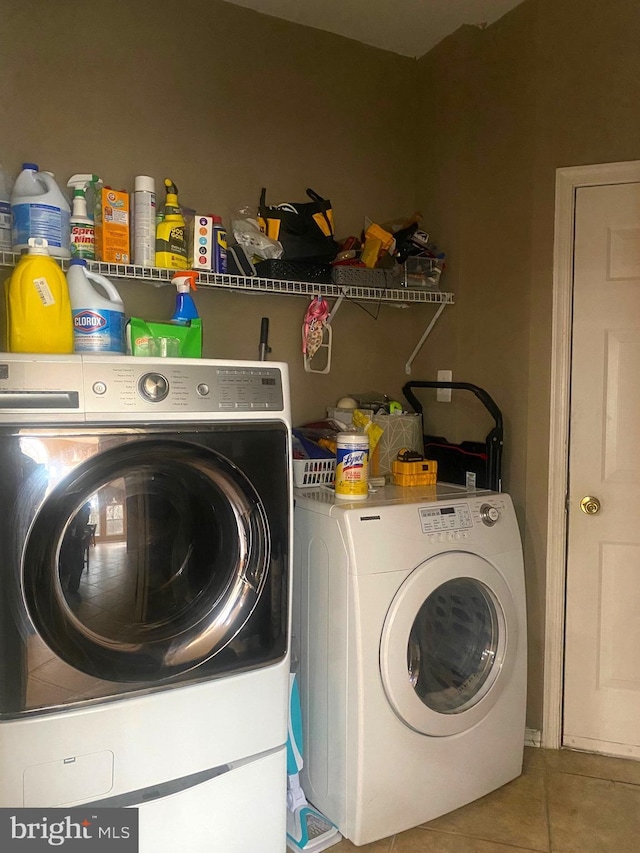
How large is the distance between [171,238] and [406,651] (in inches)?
53.7

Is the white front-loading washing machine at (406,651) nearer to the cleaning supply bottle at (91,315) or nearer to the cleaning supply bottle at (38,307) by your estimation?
the cleaning supply bottle at (91,315)

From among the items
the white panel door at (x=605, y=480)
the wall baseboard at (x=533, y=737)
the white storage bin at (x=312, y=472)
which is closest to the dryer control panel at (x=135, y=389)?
the white storage bin at (x=312, y=472)

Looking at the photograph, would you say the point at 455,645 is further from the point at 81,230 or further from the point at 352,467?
the point at 81,230

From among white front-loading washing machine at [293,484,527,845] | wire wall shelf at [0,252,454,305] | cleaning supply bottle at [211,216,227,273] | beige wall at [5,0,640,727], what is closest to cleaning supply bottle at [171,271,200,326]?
wire wall shelf at [0,252,454,305]

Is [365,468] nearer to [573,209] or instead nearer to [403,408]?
[403,408]

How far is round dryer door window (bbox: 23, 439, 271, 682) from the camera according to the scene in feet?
4.38

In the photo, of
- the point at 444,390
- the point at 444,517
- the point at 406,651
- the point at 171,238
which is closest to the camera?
the point at 406,651

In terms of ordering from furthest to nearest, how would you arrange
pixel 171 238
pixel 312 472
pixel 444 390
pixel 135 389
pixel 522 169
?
pixel 444 390 < pixel 522 169 < pixel 312 472 < pixel 171 238 < pixel 135 389

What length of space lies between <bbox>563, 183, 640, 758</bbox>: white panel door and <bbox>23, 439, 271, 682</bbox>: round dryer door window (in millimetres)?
1211

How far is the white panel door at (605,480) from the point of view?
2.10 m

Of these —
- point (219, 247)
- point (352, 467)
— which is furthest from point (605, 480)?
point (219, 247)

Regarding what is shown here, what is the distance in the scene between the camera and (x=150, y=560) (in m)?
1.46

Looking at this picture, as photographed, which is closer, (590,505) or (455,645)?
(455,645)

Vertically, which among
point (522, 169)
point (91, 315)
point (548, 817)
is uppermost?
point (522, 169)
